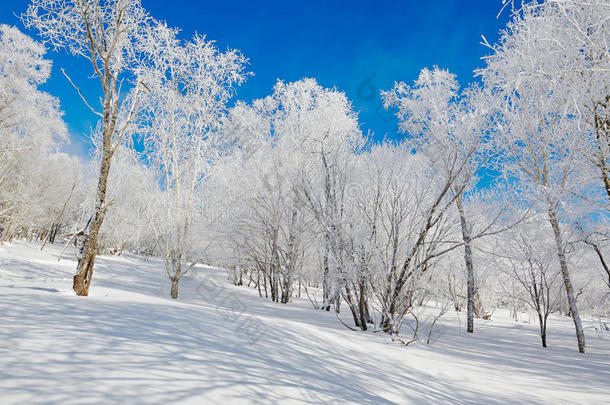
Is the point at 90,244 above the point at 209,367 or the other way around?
above

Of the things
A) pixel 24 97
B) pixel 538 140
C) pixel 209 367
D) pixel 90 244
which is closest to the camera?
pixel 209 367

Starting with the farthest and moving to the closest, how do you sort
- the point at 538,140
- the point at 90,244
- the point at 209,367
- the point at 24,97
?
the point at 24,97 < the point at 538,140 < the point at 90,244 < the point at 209,367

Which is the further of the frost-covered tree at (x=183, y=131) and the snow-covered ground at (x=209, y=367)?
the frost-covered tree at (x=183, y=131)

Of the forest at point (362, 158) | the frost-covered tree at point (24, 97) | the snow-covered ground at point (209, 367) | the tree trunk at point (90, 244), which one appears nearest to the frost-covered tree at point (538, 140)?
the forest at point (362, 158)

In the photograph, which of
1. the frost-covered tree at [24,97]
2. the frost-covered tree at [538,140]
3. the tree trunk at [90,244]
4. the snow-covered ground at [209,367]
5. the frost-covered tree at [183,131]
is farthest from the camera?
the frost-covered tree at [24,97]

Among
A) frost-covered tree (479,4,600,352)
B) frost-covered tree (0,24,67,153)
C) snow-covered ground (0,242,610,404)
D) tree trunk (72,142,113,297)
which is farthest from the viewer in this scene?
frost-covered tree (0,24,67,153)

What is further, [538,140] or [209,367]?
[538,140]

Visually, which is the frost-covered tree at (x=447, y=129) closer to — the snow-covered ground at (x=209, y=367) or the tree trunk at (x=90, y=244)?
the snow-covered ground at (x=209, y=367)

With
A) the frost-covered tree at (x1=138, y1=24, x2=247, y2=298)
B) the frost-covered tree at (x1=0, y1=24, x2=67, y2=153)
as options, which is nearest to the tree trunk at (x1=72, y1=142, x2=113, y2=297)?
the frost-covered tree at (x1=138, y1=24, x2=247, y2=298)

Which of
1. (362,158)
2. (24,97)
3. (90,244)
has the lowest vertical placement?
(90,244)

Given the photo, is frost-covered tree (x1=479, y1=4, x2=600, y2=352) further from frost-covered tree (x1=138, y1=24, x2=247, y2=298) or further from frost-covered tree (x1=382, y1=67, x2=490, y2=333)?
frost-covered tree (x1=138, y1=24, x2=247, y2=298)

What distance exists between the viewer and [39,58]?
43.7ft

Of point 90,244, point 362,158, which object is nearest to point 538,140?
point 362,158

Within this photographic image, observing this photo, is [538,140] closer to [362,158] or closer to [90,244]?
[362,158]
